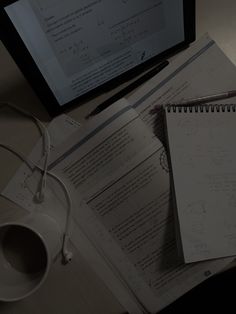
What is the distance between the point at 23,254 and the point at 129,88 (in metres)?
0.32

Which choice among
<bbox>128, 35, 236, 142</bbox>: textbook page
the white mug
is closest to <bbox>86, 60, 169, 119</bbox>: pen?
<bbox>128, 35, 236, 142</bbox>: textbook page

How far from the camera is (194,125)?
61 cm

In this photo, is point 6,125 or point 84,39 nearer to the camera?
point 84,39

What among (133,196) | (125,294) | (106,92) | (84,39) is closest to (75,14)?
(84,39)

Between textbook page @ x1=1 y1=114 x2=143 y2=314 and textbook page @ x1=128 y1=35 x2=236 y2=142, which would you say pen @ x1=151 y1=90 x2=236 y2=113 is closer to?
textbook page @ x1=128 y1=35 x2=236 y2=142

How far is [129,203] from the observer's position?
59 cm

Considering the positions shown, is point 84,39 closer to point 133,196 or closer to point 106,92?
point 106,92

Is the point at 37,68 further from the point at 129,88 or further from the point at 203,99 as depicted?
the point at 203,99

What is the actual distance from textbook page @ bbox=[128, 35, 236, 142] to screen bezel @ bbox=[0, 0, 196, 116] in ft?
0.08

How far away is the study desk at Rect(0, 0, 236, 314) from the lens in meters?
0.59

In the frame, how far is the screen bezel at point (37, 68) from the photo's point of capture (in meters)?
0.48

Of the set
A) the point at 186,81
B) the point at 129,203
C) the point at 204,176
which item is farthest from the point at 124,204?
the point at 186,81

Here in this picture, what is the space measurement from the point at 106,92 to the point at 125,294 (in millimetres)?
331

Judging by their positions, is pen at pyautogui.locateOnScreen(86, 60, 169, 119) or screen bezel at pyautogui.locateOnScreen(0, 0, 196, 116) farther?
pen at pyautogui.locateOnScreen(86, 60, 169, 119)
